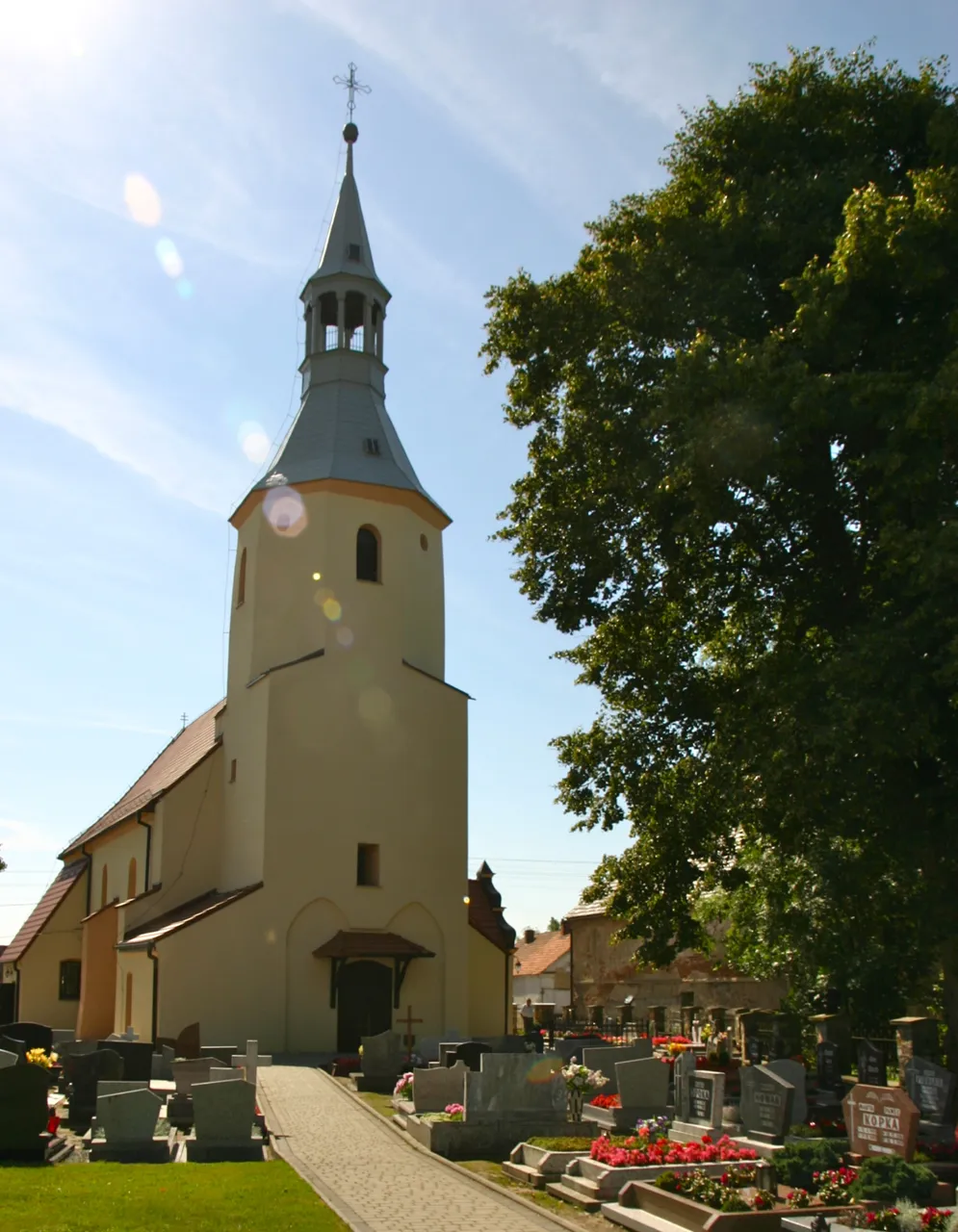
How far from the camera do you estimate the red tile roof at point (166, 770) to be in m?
34.8

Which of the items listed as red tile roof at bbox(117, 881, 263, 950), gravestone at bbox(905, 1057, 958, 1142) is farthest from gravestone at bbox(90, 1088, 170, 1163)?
red tile roof at bbox(117, 881, 263, 950)

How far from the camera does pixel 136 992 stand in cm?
2938

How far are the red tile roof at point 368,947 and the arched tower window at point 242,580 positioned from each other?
9765 millimetres

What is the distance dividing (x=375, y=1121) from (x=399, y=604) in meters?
17.2

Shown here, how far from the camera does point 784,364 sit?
15.5m

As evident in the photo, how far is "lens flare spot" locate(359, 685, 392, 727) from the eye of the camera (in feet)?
100

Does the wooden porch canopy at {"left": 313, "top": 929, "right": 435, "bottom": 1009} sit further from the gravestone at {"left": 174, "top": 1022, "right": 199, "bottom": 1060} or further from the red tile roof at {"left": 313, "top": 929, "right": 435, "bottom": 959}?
the gravestone at {"left": 174, "top": 1022, "right": 199, "bottom": 1060}

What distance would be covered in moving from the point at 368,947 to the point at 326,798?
147 inches

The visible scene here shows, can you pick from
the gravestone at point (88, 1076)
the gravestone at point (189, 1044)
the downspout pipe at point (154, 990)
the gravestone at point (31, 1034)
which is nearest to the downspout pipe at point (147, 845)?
the downspout pipe at point (154, 990)

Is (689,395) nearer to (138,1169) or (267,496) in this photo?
(138,1169)

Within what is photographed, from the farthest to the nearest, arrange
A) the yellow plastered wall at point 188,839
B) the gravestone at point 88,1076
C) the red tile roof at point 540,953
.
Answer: the red tile roof at point 540,953 < the yellow plastered wall at point 188,839 < the gravestone at point 88,1076

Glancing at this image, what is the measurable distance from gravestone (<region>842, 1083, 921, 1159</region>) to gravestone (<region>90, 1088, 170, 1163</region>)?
7355 mm

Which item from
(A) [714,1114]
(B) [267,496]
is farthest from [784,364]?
(B) [267,496]

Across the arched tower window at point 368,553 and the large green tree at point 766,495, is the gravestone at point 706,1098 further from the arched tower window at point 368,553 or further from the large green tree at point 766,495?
the arched tower window at point 368,553
